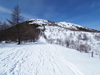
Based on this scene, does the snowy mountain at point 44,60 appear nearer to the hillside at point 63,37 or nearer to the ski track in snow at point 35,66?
the ski track in snow at point 35,66

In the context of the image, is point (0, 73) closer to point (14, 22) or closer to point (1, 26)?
point (14, 22)

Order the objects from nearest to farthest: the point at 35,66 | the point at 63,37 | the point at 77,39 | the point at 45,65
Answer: the point at 35,66
the point at 45,65
the point at 77,39
the point at 63,37

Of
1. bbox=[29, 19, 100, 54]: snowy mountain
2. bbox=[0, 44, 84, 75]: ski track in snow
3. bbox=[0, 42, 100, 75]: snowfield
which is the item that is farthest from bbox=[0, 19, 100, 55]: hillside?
bbox=[0, 44, 84, 75]: ski track in snow

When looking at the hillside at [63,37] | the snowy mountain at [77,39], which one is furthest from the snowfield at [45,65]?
the snowy mountain at [77,39]

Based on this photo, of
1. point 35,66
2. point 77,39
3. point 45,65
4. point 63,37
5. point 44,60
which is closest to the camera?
point 35,66

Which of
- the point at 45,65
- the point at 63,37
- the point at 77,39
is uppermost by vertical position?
the point at 63,37

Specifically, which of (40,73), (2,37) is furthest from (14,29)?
(40,73)

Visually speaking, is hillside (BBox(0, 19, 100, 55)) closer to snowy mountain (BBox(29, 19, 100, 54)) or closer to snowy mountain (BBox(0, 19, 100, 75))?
snowy mountain (BBox(29, 19, 100, 54))

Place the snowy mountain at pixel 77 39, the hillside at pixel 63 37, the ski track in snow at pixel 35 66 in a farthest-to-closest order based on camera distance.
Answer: the snowy mountain at pixel 77 39
the hillside at pixel 63 37
the ski track in snow at pixel 35 66

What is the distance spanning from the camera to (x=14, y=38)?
10.4 m

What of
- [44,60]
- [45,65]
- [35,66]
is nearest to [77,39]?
[44,60]

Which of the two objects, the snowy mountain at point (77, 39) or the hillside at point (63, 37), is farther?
the snowy mountain at point (77, 39)

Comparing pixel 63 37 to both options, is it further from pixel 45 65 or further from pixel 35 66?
pixel 35 66

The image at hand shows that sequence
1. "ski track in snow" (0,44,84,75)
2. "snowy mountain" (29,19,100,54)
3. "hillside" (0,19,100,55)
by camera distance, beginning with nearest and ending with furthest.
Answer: "ski track in snow" (0,44,84,75), "hillside" (0,19,100,55), "snowy mountain" (29,19,100,54)
